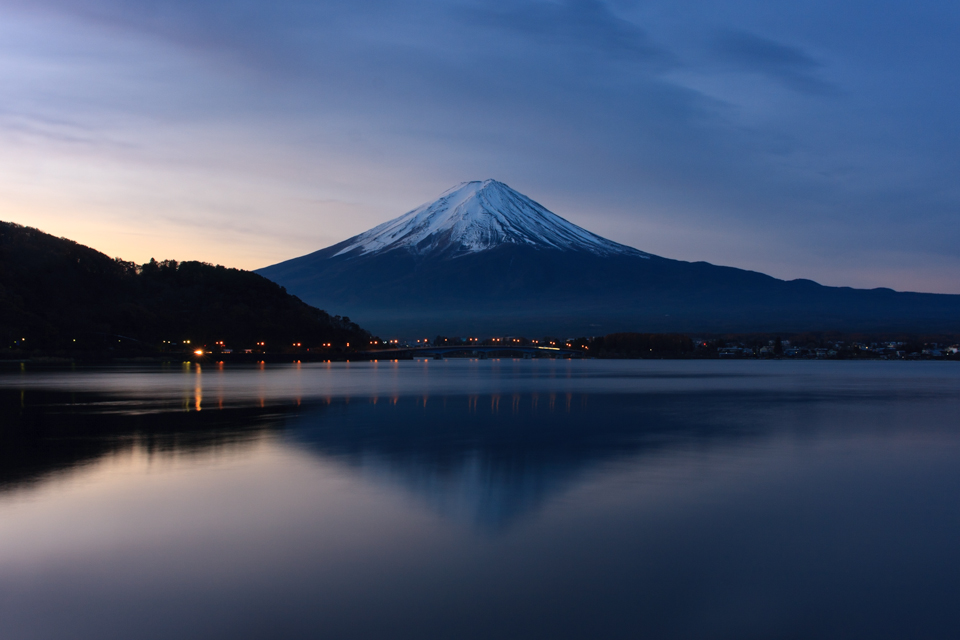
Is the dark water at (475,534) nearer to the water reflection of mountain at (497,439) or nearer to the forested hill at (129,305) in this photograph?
the water reflection of mountain at (497,439)

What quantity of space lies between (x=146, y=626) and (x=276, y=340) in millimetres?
103909

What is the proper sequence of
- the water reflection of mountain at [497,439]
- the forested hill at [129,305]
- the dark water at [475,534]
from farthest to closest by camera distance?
the forested hill at [129,305] < the water reflection of mountain at [497,439] < the dark water at [475,534]

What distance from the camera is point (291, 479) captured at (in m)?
11.6

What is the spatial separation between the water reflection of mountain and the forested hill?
228 ft

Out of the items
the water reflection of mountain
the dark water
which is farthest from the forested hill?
the dark water

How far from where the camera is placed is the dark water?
587 centimetres

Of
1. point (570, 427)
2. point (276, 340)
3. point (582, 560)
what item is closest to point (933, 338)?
point (276, 340)

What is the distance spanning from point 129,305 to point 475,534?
97.2 metres

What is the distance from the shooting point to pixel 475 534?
26.7 ft

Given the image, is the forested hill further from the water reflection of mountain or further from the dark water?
the dark water

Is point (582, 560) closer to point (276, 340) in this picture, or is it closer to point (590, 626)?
point (590, 626)

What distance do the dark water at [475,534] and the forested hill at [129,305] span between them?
76.5 meters

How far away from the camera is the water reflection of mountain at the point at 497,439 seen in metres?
10.5

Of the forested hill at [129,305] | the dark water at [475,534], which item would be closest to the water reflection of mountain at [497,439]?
the dark water at [475,534]
